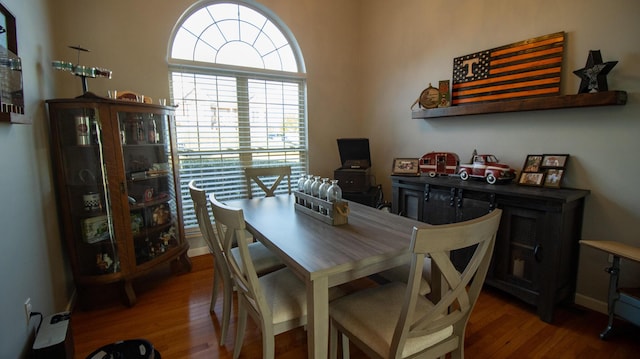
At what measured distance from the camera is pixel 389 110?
3.59m

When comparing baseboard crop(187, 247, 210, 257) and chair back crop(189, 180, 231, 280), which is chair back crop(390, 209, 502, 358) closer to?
chair back crop(189, 180, 231, 280)

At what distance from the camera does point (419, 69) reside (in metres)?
3.16

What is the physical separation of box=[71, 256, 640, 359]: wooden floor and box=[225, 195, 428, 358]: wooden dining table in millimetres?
746

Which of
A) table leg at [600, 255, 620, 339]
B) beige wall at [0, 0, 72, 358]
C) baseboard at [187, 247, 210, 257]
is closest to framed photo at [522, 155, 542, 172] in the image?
table leg at [600, 255, 620, 339]

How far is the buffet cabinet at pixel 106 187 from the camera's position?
2141 mm

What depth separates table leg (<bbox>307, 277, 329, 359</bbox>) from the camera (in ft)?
3.85

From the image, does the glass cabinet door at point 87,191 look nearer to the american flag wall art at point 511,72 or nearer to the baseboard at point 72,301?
the baseboard at point 72,301

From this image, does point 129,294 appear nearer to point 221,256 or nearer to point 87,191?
point 87,191

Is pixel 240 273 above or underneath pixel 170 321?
above

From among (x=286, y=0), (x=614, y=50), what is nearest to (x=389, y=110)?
(x=286, y=0)

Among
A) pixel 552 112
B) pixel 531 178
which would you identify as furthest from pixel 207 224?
pixel 552 112

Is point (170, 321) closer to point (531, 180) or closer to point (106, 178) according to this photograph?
point (106, 178)

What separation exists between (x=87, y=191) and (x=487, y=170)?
3099 mm

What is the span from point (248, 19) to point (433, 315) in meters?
3.43
